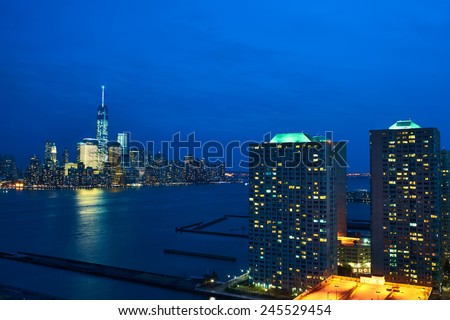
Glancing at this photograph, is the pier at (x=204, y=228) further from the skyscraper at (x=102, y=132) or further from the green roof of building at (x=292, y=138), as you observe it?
the skyscraper at (x=102, y=132)

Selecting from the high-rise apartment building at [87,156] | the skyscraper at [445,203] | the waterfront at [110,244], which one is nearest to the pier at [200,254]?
the waterfront at [110,244]

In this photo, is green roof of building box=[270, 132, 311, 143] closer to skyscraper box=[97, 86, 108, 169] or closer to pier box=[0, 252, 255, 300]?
pier box=[0, 252, 255, 300]

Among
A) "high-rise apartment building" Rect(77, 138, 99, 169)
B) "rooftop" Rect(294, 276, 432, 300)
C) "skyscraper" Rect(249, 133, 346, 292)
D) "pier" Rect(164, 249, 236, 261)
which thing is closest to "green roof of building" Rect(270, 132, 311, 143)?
"skyscraper" Rect(249, 133, 346, 292)

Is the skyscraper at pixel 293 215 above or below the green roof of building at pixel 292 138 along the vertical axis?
below

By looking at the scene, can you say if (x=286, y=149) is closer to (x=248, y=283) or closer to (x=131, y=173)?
(x=248, y=283)

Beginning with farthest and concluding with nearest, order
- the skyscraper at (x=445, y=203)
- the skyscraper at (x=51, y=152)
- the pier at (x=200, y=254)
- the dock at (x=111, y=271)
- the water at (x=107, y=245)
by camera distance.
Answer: the skyscraper at (x=51, y=152) → the pier at (x=200, y=254) → the skyscraper at (x=445, y=203) → the water at (x=107, y=245) → the dock at (x=111, y=271)
